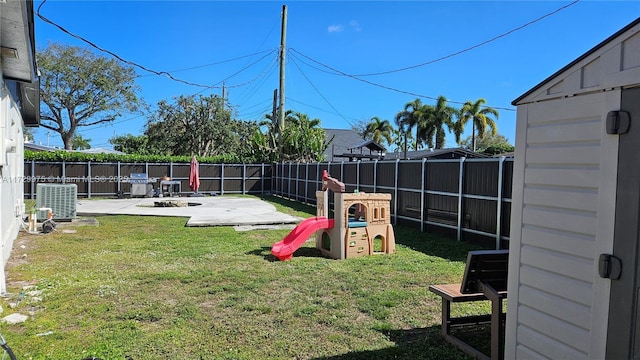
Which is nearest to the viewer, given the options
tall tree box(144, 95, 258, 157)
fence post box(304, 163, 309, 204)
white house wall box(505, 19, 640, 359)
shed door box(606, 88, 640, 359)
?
shed door box(606, 88, 640, 359)

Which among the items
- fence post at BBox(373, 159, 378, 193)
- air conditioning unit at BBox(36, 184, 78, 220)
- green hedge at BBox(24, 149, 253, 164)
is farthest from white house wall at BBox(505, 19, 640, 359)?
green hedge at BBox(24, 149, 253, 164)

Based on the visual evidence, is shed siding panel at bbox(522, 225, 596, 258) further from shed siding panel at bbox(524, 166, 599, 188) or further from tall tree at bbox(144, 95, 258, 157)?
tall tree at bbox(144, 95, 258, 157)

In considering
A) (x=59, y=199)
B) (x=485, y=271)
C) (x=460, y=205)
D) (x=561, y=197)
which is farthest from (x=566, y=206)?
(x=59, y=199)

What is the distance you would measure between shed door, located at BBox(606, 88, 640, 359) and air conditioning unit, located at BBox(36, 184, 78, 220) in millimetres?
11556

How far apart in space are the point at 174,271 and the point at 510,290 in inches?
178

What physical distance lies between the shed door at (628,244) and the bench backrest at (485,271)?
1344mm

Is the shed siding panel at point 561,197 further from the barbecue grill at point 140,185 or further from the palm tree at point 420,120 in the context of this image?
the palm tree at point 420,120

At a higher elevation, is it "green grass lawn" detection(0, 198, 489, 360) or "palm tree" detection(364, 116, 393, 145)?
"palm tree" detection(364, 116, 393, 145)

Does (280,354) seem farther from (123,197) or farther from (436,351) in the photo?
(123,197)

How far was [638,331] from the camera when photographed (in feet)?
6.04

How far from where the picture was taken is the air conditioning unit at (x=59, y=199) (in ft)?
33.4

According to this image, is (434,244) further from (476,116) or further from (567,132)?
(476,116)

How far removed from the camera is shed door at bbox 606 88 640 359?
1834 mm

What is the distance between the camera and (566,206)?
85.8 inches
